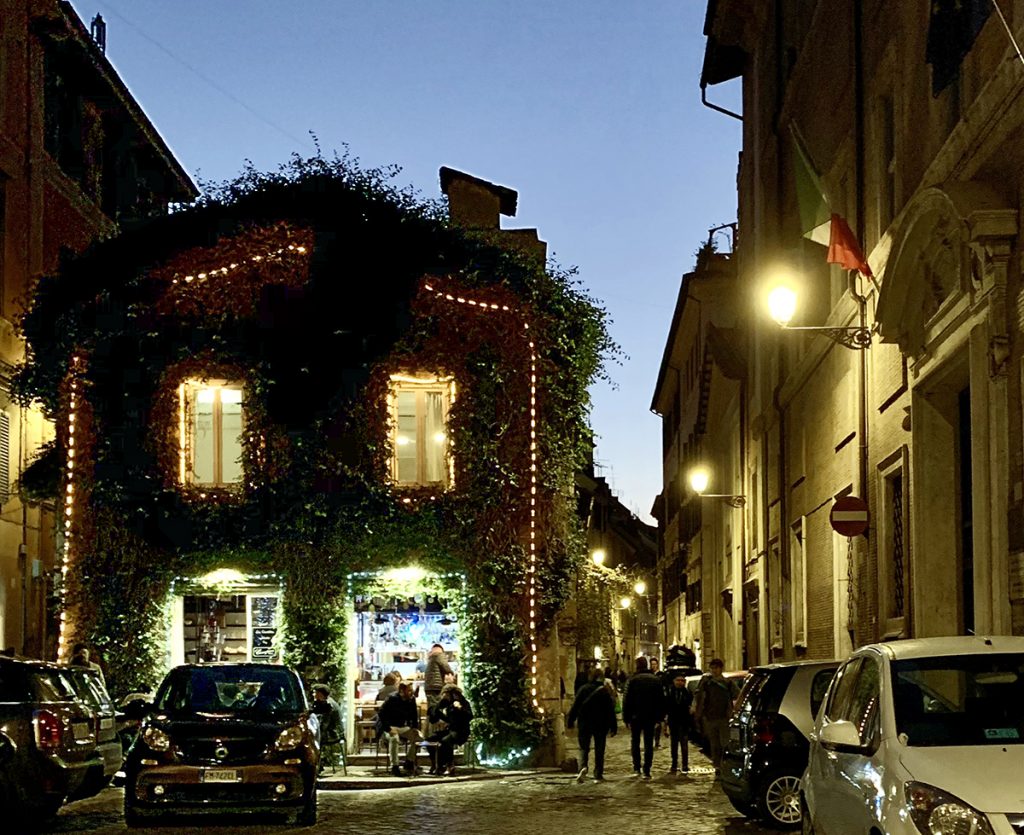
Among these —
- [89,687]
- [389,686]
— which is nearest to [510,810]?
[89,687]

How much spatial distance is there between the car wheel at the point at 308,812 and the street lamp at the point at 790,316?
8.02 m

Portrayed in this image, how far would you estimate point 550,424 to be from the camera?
26.1 metres

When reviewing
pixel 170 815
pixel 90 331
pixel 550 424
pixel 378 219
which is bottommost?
pixel 170 815

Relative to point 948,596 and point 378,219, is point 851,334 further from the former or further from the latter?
point 378,219

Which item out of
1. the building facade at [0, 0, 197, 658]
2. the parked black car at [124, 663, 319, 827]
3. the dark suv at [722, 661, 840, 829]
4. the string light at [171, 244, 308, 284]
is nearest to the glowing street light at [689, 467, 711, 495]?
the building facade at [0, 0, 197, 658]

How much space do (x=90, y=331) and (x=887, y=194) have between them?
12844 mm

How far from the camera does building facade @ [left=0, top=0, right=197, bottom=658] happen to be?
29.6 metres

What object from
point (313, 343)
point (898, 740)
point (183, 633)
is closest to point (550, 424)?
point (313, 343)

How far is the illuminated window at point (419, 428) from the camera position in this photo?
2603 centimetres

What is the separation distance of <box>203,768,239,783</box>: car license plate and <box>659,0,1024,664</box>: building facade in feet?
23.5

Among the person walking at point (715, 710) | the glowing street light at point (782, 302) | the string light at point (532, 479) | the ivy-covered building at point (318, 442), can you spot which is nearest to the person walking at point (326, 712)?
the ivy-covered building at point (318, 442)

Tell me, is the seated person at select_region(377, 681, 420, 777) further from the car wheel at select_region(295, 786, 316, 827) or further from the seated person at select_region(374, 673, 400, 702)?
the car wheel at select_region(295, 786, 316, 827)

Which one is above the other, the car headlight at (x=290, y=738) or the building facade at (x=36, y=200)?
the building facade at (x=36, y=200)

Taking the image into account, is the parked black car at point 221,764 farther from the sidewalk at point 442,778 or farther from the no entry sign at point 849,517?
the no entry sign at point 849,517
